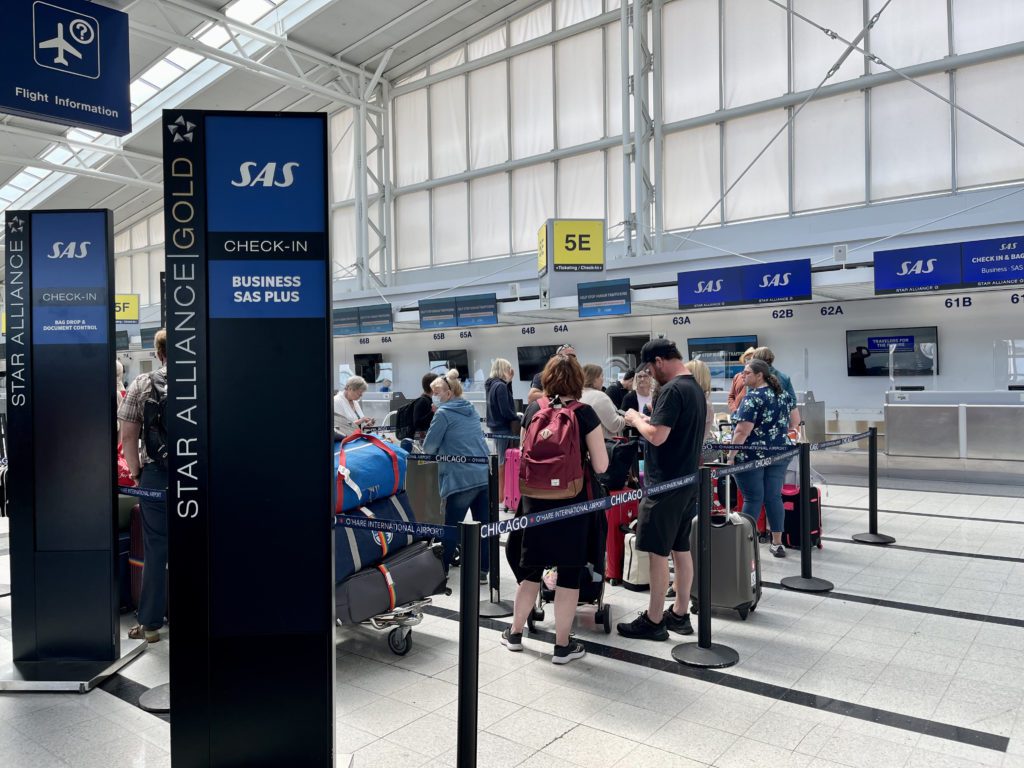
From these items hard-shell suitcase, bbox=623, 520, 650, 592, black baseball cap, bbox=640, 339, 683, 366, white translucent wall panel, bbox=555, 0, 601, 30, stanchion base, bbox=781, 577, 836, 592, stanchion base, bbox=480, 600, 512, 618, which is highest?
white translucent wall panel, bbox=555, 0, 601, 30

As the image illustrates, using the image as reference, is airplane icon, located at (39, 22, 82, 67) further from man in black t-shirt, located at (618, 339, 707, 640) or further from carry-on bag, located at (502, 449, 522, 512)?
carry-on bag, located at (502, 449, 522, 512)

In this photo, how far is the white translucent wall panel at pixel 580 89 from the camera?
17.1 metres

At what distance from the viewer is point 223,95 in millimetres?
18625

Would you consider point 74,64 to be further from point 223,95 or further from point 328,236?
point 223,95

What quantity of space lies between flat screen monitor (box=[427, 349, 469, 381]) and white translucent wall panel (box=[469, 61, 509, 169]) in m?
4.91

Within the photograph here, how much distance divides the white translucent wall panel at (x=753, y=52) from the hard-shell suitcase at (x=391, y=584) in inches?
534

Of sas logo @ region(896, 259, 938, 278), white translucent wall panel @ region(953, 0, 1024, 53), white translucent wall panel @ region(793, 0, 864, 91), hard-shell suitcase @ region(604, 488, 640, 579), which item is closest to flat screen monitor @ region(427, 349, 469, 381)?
white translucent wall panel @ region(793, 0, 864, 91)

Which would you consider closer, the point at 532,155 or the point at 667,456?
the point at 667,456

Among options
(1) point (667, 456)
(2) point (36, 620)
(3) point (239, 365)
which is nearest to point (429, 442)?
(1) point (667, 456)

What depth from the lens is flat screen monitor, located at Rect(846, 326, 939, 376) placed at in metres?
12.4

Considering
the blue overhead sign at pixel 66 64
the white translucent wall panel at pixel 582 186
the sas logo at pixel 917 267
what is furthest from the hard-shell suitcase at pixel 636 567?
the white translucent wall panel at pixel 582 186

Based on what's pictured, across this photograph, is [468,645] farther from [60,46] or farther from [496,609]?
[60,46]

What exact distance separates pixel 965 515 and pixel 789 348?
6.73 meters

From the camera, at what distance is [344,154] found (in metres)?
22.2
